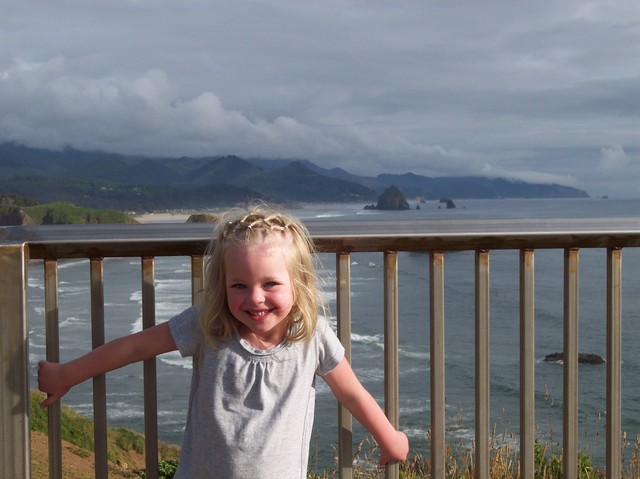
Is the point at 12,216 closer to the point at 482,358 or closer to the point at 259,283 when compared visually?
the point at 259,283

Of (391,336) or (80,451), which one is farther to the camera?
(80,451)

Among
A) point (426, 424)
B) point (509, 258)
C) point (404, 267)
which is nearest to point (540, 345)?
point (426, 424)

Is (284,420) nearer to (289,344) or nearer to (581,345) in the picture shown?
(289,344)

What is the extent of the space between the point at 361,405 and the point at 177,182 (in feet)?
210

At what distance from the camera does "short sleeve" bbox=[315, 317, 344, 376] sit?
232 centimetres

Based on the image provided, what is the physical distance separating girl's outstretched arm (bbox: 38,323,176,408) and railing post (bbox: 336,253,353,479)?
22.2 inches

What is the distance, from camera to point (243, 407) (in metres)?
2.22

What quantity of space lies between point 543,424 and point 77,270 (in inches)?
1438

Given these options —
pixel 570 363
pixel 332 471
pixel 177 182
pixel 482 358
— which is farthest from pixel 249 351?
pixel 177 182

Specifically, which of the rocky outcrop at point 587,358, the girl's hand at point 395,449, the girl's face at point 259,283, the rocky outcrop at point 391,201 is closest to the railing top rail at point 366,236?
the girl's face at point 259,283

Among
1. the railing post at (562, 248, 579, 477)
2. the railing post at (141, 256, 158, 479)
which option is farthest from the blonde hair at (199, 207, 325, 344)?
the railing post at (562, 248, 579, 477)

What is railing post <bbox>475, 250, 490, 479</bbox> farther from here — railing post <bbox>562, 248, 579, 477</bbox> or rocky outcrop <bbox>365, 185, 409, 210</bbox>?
rocky outcrop <bbox>365, 185, 409, 210</bbox>

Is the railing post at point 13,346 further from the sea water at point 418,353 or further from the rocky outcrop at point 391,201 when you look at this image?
the rocky outcrop at point 391,201

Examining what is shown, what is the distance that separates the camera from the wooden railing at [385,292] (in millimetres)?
2426
